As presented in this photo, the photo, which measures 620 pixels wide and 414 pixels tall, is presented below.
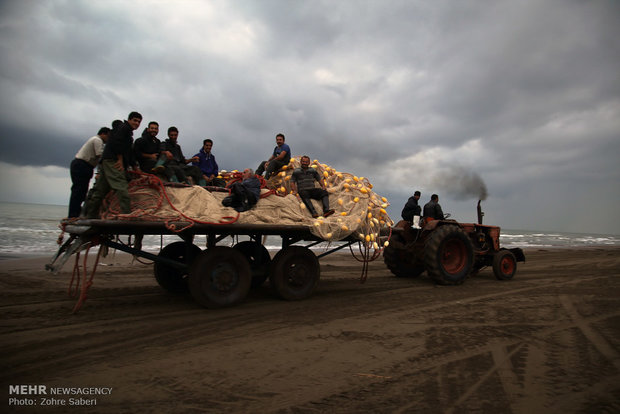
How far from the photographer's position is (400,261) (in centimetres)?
934

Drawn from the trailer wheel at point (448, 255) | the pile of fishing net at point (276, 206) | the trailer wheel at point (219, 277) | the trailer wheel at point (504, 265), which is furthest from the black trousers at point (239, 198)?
the trailer wheel at point (504, 265)

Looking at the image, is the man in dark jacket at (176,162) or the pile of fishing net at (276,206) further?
the man in dark jacket at (176,162)

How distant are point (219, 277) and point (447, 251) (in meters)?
5.72

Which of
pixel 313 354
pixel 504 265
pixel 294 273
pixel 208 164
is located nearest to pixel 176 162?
pixel 208 164

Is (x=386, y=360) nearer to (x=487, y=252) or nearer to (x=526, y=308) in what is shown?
(x=526, y=308)

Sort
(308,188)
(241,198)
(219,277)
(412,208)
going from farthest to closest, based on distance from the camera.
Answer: (412,208), (308,188), (241,198), (219,277)

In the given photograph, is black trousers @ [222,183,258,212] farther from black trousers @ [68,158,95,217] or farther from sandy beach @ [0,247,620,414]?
black trousers @ [68,158,95,217]

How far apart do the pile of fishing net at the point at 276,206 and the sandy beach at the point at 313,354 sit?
1.33 meters

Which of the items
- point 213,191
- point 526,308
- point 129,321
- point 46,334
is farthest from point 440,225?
point 46,334

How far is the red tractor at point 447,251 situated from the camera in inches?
311

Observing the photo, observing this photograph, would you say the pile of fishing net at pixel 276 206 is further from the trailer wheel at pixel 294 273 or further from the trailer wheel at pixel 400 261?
the trailer wheel at pixel 400 261

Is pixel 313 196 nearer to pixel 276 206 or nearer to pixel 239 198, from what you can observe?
pixel 276 206

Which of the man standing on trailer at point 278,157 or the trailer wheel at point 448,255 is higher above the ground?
the man standing on trailer at point 278,157

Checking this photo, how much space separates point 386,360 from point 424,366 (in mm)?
356
